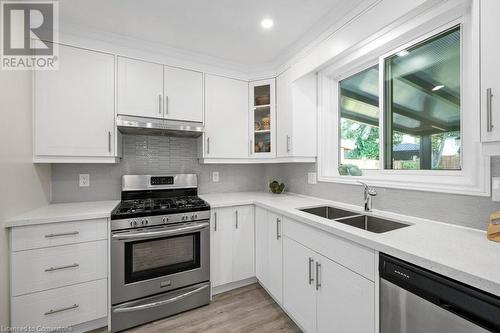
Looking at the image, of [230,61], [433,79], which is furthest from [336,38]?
[230,61]

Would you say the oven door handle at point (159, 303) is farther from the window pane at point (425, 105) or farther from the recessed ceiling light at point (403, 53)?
the recessed ceiling light at point (403, 53)

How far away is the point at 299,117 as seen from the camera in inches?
90.0

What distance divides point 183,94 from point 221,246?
162cm

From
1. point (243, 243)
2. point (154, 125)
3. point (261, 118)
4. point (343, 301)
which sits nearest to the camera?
point (343, 301)

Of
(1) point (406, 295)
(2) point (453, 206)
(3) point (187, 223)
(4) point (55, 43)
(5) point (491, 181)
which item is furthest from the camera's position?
(3) point (187, 223)

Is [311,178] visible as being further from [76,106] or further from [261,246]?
[76,106]

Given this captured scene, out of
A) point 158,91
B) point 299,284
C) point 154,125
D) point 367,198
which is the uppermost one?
point 158,91

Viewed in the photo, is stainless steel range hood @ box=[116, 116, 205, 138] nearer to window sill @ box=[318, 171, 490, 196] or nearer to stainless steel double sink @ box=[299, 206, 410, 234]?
stainless steel double sink @ box=[299, 206, 410, 234]

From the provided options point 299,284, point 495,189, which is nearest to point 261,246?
point 299,284

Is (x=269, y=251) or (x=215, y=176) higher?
(x=215, y=176)

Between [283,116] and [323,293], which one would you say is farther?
[283,116]

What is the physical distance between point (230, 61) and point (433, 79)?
6.25 ft

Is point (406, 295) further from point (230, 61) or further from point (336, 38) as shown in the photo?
point (230, 61)

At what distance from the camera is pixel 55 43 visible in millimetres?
1827
